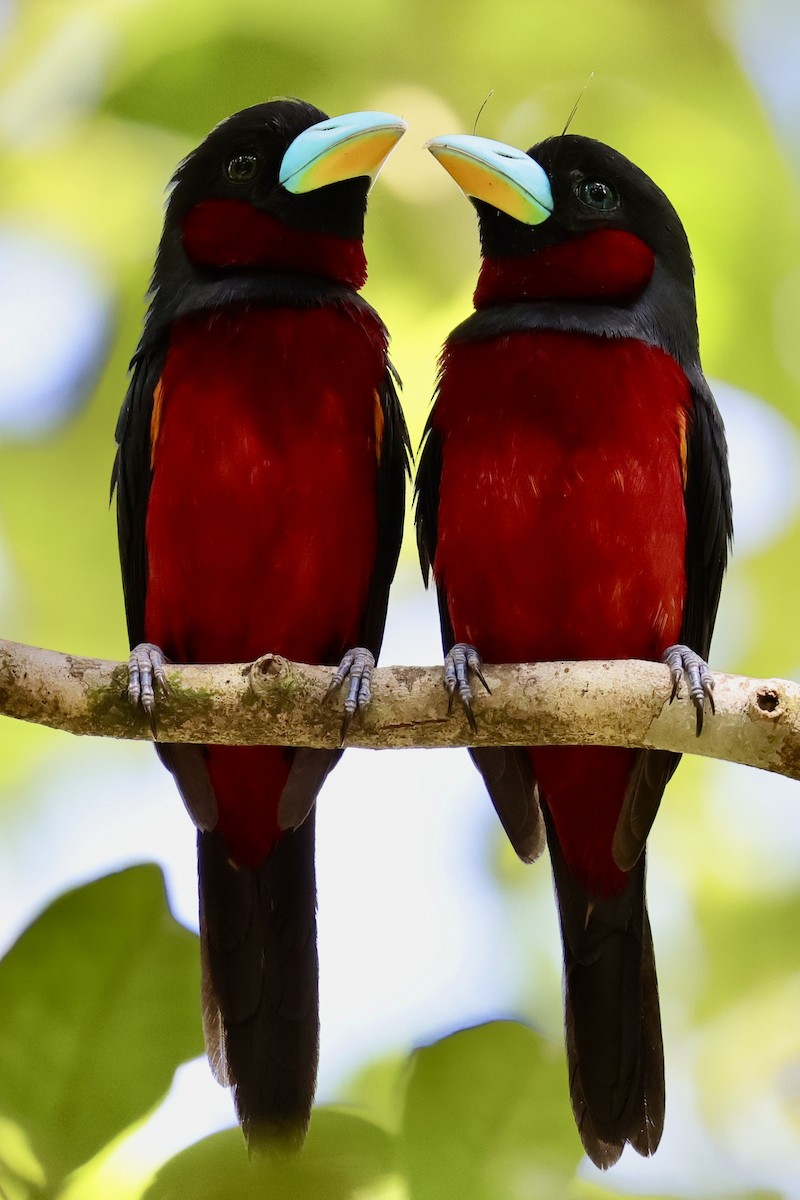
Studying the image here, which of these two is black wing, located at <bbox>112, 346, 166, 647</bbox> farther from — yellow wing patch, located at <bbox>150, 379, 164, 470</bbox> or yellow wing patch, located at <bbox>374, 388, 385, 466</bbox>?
yellow wing patch, located at <bbox>374, 388, 385, 466</bbox>

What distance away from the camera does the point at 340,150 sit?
10.4ft

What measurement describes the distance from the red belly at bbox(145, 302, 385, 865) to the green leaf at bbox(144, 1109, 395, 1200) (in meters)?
0.80

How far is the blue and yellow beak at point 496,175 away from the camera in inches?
125

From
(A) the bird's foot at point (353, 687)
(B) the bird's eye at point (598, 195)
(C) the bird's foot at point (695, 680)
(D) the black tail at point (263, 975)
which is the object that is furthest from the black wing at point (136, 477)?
(C) the bird's foot at point (695, 680)

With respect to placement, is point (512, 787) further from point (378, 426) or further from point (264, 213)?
point (264, 213)

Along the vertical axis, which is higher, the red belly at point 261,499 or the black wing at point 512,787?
the red belly at point 261,499

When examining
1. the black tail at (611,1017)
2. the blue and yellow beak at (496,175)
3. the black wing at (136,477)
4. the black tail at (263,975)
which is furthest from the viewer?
the black wing at (136,477)

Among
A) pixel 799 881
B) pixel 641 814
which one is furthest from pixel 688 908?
pixel 641 814

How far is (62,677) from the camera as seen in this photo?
2.61 m

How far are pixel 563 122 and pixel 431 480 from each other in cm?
104

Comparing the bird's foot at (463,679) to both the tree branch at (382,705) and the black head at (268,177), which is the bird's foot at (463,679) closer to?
the tree branch at (382,705)

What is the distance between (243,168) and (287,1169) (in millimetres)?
2106

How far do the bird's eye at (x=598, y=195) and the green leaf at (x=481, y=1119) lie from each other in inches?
69.1

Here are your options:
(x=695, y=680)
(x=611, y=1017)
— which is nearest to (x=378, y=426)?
(x=695, y=680)
